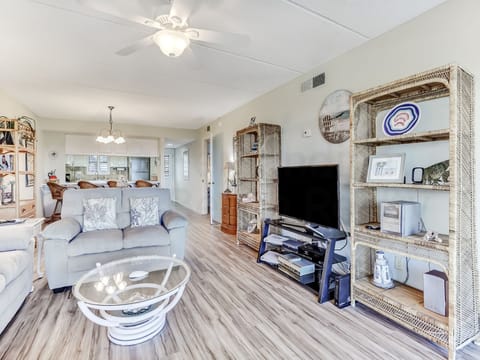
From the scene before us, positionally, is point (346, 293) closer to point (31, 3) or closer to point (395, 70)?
point (395, 70)

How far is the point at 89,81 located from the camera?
138 inches

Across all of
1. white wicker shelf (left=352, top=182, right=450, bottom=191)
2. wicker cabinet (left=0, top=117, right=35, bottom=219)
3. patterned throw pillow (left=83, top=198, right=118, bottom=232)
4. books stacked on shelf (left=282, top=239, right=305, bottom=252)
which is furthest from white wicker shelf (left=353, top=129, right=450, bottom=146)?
wicker cabinet (left=0, top=117, right=35, bottom=219)

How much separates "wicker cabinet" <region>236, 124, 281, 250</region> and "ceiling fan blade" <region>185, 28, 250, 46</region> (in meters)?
1.75

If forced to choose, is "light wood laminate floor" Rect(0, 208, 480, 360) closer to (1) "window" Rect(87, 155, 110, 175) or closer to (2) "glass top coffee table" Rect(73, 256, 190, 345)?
(2) "glass top coffee table" Rect(73, 256, 190, 345)

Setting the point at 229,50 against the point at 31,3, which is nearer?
the point at 31,3

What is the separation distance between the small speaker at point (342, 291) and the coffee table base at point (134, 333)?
5.06 feet

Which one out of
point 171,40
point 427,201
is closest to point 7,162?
point 171,40

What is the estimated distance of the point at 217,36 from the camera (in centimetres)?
191

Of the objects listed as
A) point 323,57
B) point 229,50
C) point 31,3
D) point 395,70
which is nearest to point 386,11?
point 395,70

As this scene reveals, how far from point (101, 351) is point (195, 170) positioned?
20.2 ft

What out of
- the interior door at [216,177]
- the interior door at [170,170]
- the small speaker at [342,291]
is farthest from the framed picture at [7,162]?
the interior door at [170,170]

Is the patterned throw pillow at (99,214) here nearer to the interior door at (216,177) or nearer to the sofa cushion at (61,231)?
the sofa cushion at (61,231)

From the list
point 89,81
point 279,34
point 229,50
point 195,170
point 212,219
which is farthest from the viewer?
point 195,170

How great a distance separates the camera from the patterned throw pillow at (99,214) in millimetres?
2903
